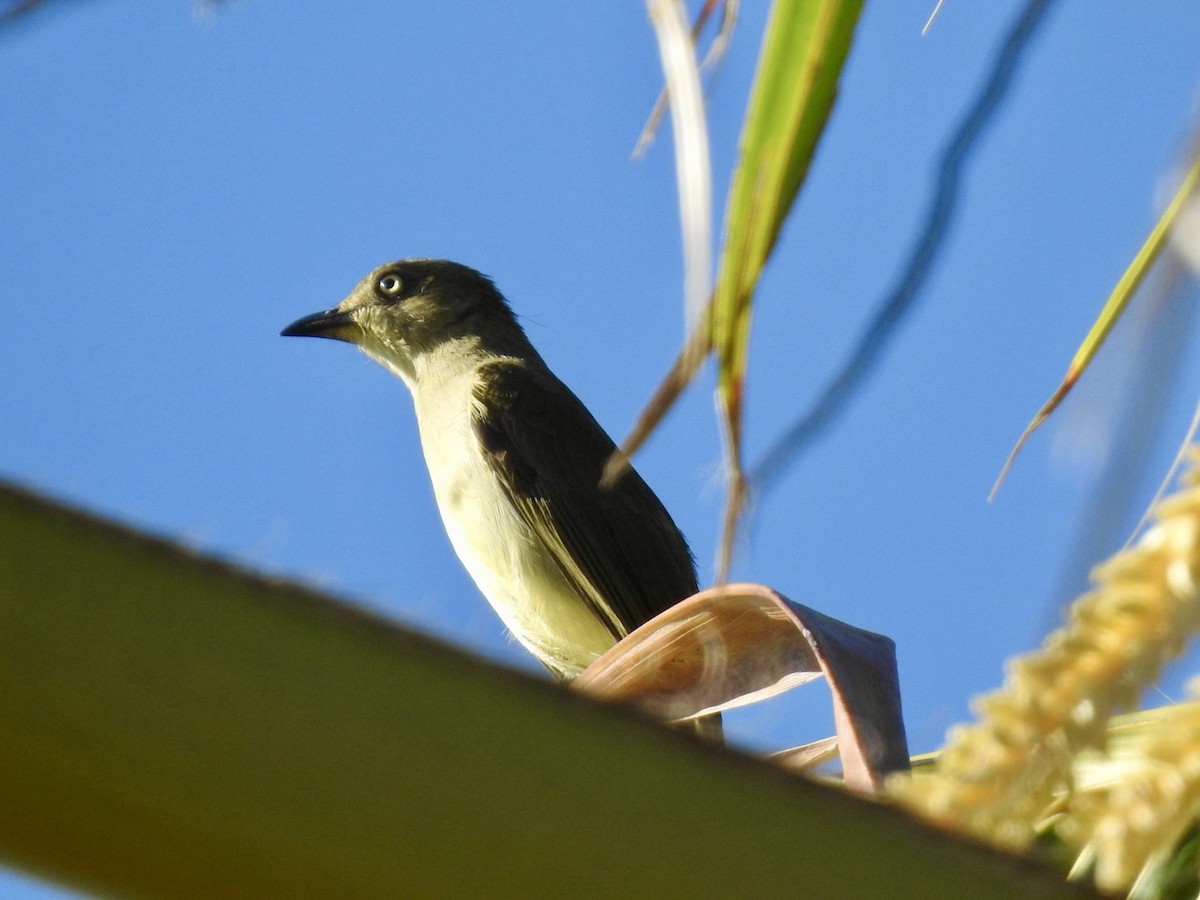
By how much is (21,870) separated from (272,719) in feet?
0.40

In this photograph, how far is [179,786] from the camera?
2.02ft

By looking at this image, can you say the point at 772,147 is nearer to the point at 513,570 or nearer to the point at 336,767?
the point at 336,767

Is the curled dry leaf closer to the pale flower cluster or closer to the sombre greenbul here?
the pale flower cluster

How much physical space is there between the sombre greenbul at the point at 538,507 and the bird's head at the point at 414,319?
0.02 metres

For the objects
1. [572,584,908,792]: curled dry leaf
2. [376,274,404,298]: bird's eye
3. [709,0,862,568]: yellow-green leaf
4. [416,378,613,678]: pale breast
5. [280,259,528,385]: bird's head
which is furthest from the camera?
[376,274,404,298]: bird's eye

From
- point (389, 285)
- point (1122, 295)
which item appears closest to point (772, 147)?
point (1122, 295)

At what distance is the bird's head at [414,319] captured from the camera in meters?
7.58

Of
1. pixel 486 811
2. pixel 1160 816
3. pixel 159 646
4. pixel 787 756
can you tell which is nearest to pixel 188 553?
pixel 159 646

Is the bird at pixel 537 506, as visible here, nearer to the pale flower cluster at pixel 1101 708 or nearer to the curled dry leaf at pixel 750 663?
the curled dry leaf at pixel 750 663

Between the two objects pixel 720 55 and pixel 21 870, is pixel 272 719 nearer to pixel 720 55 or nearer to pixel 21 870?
pixel 21 870

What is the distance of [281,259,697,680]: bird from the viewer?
5.95m

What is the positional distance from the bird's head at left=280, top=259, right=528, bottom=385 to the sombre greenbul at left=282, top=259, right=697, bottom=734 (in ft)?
0.07

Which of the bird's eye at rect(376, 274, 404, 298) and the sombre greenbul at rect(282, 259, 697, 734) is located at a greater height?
Result: the bird's eye at rect(376, 274, 404, 298)

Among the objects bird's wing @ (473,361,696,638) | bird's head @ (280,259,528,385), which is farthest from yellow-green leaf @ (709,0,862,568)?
bird's head @ (280,259,528,385)
